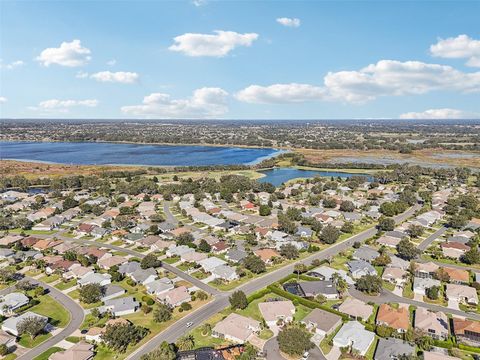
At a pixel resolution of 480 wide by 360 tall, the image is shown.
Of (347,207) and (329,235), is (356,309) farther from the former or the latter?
(347,207)

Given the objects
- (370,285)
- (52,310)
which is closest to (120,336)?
(52,310)

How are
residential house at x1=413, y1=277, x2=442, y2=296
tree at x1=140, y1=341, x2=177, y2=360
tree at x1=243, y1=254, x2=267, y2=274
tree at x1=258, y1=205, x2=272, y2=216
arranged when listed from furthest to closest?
tree at x1=258, y1=205, x2=272, y2=216 < tree at x1=243, y1=254, x2=267, y2=274 < residential house at x1=413, y1=277, x2=442, y2=296 < tree at x1=140, y1=341, x2=177, y2=360

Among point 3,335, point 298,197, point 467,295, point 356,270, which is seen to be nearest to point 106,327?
point 3,335

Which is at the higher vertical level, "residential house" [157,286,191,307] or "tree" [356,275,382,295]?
→ "tree" [356,275,382,295]

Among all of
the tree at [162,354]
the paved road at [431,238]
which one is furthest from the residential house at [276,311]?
the paved road at [431,238]

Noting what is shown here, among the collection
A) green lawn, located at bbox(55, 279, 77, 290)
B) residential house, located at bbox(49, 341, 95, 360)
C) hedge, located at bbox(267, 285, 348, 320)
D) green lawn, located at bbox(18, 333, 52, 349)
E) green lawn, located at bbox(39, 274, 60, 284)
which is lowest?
green lawn, located at bbox(18, 333, 52, 349)

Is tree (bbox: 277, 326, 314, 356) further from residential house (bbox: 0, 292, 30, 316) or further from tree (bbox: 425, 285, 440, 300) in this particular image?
residential house (bbox: 0, 292, 30, 316)

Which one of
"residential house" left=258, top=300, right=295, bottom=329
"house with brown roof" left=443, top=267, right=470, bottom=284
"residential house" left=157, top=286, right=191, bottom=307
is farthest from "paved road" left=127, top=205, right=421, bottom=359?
"house with brown roof" left=443, top=267, right=470, bottom=284
